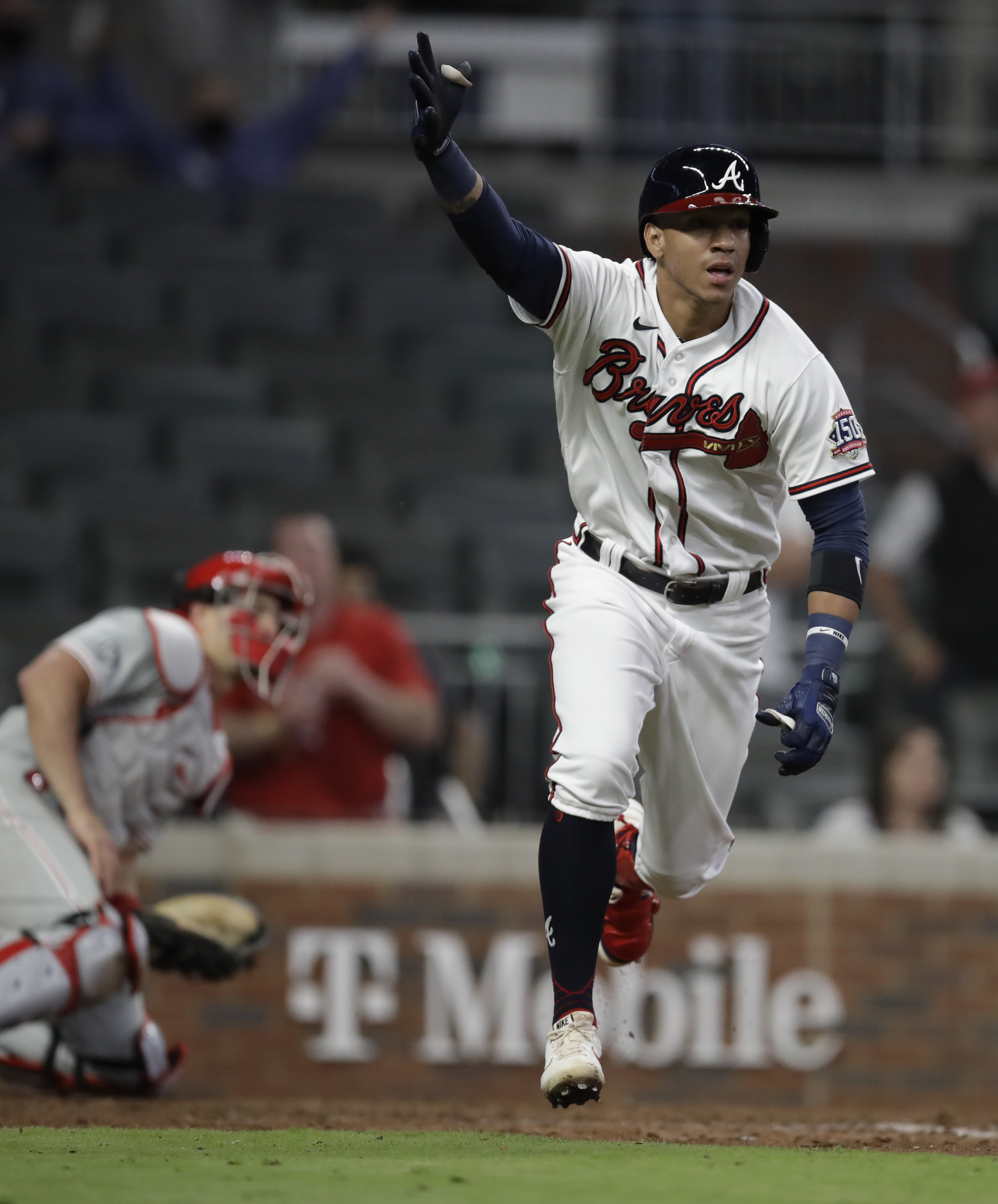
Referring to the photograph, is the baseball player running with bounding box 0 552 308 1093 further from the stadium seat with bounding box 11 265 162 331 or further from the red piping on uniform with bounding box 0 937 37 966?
the stadium seat with bounding box 11 265 162 331

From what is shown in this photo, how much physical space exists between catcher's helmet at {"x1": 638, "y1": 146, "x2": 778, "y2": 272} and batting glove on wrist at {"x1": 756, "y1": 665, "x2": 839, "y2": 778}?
3.36ft

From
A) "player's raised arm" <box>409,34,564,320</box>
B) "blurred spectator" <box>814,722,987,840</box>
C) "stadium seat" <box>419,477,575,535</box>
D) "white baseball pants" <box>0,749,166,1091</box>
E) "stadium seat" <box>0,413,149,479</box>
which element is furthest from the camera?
"stadium seat" <box>0,413,149,479</box>

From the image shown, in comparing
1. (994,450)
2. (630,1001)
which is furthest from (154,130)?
(630,1001)

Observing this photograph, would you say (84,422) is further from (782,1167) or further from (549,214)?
(782,1167)

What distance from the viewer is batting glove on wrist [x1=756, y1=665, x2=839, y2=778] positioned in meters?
3.98

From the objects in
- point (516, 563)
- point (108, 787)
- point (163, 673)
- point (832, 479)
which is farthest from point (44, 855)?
point (516, 563)

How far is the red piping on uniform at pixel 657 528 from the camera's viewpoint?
4363mm

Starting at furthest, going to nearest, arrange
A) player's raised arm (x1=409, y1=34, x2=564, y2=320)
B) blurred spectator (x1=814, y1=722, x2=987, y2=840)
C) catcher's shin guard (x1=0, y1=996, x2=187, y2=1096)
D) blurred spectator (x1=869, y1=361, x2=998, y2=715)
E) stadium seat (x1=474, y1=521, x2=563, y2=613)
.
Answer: stadium seat (x1=474, y1=521, x2=563, y2=613)
blurred spectator (x1=869, y1=361, x2=998, y2=715)
blurred spectator (x1=814, y1=722, x2=987, y2=840)
catcher's shin guard (x1=0, y1=996, x2=187, y2=1096)
player's raised arm (x1=409, y1=34, x2=564, y2=320)

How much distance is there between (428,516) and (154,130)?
3592mm

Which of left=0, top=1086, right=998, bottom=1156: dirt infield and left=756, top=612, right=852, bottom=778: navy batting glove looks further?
left=0, top=1086, right=998, bottom=1156: dirt infield

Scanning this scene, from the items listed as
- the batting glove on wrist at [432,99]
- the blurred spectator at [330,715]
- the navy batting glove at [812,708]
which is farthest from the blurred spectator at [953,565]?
the batting glove on wrist at [432,99]

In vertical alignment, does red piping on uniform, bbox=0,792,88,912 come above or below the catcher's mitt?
above

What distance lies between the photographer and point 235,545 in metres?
8.97

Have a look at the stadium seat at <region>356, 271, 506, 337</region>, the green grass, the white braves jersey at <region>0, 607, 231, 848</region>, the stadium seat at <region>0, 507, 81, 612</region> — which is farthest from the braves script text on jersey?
the stadium seat at <region>356, 271, 506, 337</region>
